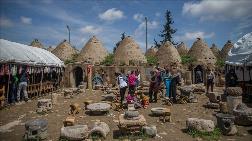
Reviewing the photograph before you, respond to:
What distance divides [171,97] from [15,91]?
7909mm

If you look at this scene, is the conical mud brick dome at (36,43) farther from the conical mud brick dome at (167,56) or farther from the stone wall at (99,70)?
the conical mud brick dome at (167,56)

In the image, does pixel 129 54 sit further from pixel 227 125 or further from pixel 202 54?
pixel 227 125

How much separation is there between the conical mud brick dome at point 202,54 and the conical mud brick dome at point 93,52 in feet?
29.4

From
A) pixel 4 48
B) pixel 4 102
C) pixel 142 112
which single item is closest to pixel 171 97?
pixel 142 112

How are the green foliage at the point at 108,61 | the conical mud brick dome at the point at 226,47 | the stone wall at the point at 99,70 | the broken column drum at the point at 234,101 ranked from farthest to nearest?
1. the conical mud brick dome at the point at 226,47
2. the green foliage at the point at 108,61
3. the stone wall at the point at 99,70
4. the broken column drum at the point at 234,101

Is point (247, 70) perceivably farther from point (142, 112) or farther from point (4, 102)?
point (4, 102)

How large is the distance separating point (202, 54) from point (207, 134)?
759 inches

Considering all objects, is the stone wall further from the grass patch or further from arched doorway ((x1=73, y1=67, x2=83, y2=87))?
the grass patch

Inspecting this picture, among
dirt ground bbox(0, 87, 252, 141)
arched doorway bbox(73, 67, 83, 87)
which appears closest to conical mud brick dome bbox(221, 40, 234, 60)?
arched doorway bbox(73, 67, 83, 87)

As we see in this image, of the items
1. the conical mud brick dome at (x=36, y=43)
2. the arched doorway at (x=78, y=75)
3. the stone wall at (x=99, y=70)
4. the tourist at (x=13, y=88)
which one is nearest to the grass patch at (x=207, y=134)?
the tourist at (x=13, y=88)

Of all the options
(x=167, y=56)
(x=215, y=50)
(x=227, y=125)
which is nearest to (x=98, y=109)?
(x=227, y=125)

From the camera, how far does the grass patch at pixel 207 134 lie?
6.67 m

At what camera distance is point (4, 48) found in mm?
13133

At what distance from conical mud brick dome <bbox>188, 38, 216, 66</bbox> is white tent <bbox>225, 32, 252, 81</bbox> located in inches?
338
